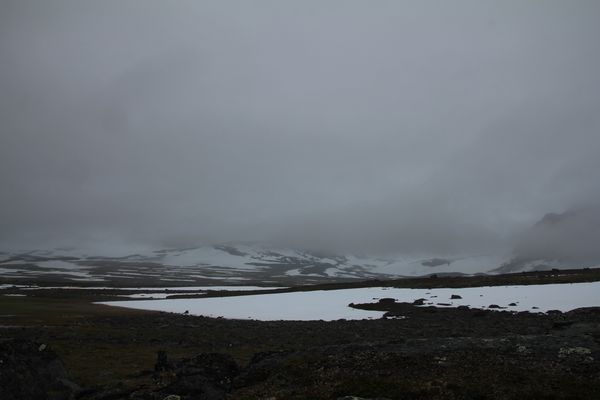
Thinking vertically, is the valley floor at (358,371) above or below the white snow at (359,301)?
above

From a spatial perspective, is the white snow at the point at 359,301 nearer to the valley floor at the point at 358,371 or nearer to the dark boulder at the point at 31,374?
the valley floor at the point at 358,371

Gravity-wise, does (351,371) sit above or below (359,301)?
above

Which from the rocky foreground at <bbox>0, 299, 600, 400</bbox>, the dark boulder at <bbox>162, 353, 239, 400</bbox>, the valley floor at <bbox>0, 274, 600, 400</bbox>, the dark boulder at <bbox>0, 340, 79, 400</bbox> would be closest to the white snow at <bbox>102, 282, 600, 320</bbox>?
the valley floor at <bbox>0, 274, 600, 400</bbox>

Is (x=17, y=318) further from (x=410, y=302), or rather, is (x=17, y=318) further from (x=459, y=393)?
(x=459, y=393)

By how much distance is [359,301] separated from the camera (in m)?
67.6

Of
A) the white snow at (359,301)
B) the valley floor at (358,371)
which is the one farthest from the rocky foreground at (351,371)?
the white snow at (359,301)

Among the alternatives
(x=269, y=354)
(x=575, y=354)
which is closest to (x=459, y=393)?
(x=575, y=354)

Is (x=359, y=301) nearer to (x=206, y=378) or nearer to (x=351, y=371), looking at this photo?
(x=206, y=378)

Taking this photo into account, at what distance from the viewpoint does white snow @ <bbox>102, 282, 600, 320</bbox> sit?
5347 centimetres

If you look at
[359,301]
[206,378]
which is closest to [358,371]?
[206,378]

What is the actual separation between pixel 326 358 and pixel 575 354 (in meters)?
8.47

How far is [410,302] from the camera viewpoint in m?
63.5

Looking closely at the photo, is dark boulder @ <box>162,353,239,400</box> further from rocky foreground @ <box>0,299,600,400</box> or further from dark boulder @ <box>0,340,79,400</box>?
dark boulder @ <box>0,340,79,400</box>

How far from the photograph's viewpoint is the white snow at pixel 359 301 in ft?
175
